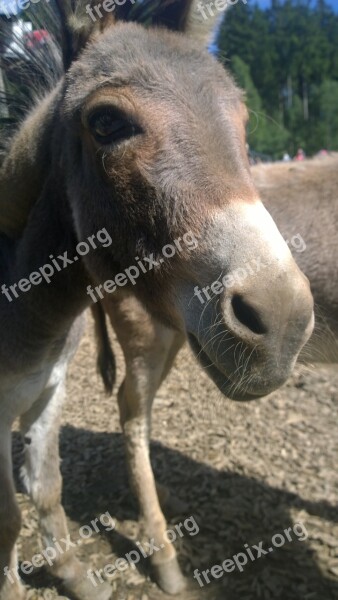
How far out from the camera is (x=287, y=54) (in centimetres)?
5012

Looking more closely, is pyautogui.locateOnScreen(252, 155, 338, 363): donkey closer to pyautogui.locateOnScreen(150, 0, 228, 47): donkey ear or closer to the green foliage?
pyautogui.locateOnScreen(150, 0, 228, 47): donkey ear

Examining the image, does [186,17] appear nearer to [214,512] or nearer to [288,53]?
[214,512]

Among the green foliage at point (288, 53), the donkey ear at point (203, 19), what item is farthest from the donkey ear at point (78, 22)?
the green foliage at point (288, 53)

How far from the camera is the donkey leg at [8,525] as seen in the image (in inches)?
90.1

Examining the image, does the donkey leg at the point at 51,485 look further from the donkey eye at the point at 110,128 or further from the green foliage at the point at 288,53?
the green foliage at the point at 288,53

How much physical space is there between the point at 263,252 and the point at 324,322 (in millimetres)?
1588

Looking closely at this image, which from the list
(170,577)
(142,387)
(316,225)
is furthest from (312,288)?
(170,577)

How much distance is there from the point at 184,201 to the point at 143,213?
161mm

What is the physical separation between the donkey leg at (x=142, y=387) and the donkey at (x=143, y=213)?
697 millimetres

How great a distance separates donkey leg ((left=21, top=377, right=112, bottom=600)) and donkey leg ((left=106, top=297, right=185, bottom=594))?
443mm

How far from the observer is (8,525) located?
233 cm

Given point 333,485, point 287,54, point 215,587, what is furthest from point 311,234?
point 287,54

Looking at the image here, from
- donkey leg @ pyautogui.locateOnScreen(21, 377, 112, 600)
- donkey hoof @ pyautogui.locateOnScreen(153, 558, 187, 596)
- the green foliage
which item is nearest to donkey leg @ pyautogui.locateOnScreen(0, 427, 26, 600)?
donkey leg @ pyautogui.locateOnScreen(21, 377, 112, 600)

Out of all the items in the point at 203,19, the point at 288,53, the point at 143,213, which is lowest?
the point at 288,53
